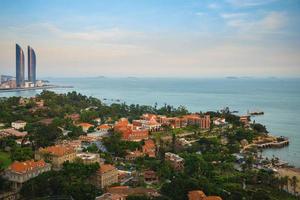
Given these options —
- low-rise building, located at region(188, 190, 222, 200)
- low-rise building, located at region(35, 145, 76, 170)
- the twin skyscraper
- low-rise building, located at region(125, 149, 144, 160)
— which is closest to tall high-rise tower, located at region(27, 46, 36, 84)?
the twin skyscraper

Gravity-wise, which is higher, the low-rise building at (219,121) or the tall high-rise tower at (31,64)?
the tall high-rise tower at (31,64)

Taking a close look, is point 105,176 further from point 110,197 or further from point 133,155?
point 133,155

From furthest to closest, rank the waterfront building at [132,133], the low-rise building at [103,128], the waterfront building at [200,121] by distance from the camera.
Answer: the waterfront building at [200,121] → the low-rise building at [103,128] → the waterfront building at [132,133]

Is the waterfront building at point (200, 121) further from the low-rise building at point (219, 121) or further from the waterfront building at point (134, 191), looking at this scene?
the waterfront building at point (134, 191)

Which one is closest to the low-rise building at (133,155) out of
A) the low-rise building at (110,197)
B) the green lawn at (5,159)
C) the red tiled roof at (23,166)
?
the red tiled roof at (23,166)

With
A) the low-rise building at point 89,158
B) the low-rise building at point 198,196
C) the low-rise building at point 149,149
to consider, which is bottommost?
the low-rise building at point 149,149

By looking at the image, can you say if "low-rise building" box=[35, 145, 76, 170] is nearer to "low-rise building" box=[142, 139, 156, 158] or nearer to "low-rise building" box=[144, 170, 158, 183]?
"low-rise building" box=[144, 170, 158, 183]
